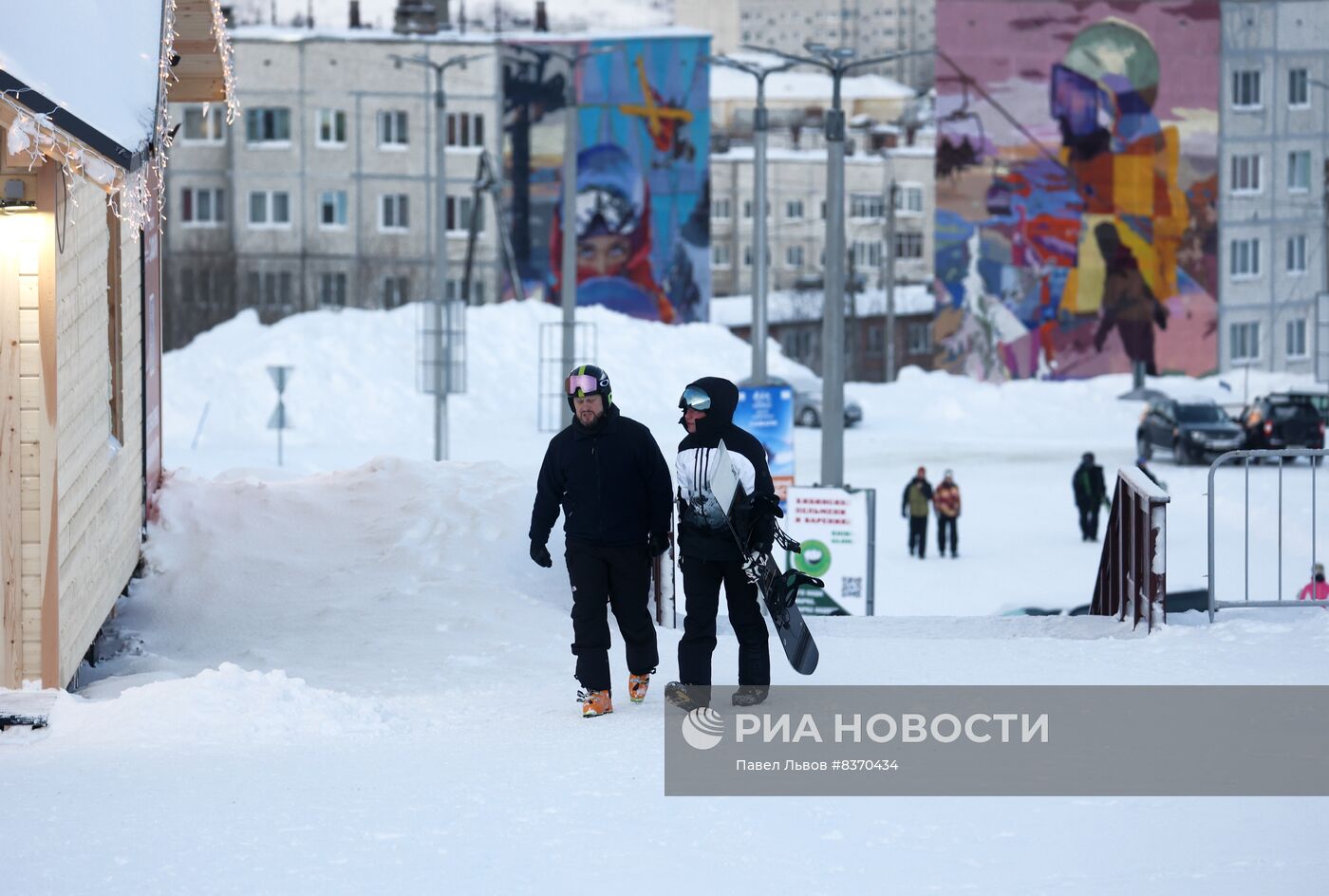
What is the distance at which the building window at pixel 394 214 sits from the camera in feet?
224

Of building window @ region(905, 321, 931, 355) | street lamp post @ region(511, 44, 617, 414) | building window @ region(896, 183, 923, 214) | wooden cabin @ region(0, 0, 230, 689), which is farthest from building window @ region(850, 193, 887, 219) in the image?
wooden cabin @ region(0, 0, 230, 689)

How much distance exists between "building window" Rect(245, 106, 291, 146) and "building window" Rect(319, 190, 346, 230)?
2.10 metres

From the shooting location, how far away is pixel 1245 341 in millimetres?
65688

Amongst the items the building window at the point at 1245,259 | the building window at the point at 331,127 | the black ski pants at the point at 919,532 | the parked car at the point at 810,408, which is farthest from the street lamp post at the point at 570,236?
the building window at the point at 1245,259

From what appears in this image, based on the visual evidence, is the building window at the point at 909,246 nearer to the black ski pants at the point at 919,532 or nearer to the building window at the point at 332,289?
the building window at the point at 332,289

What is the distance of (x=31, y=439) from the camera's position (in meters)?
9.01

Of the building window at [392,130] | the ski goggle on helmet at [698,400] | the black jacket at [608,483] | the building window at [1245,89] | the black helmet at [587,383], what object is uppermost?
the building window at [1245,89]

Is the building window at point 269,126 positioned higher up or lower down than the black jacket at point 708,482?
higher up

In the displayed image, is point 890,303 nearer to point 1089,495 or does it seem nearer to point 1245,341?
point 1245,341

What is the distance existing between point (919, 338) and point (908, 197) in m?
7.89

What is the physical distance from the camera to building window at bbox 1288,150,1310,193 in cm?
6631

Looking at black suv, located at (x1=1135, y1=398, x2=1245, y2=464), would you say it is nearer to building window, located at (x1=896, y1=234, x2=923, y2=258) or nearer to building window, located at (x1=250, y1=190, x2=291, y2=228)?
building window, located at (x1=250, y1=190, x2=291, y2=228)

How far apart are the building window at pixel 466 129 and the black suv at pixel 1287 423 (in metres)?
33.9

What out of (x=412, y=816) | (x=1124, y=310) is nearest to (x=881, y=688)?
(x=412, y=816)
